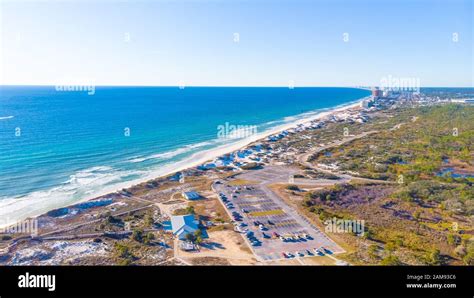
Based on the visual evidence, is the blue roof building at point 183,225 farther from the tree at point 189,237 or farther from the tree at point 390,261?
the tree at point 390,261

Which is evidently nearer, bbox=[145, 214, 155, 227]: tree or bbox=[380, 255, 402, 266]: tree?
bbox=[380, 255, 402, 266]: tree

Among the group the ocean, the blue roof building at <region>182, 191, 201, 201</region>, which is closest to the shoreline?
the ocean

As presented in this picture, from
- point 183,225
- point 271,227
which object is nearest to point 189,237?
point 183,225

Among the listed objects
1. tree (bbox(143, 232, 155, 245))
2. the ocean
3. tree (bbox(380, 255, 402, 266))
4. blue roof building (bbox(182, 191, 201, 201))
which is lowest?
tree (bbox(143, 232, 155, 245))

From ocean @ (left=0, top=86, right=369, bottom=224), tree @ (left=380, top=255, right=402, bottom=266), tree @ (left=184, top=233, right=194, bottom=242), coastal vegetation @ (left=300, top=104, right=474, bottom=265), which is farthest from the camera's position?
ocean @ (left=0, top=86, right=369, bottom=224)

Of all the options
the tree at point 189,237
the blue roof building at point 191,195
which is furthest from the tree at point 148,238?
the blue roof building at point 191,195

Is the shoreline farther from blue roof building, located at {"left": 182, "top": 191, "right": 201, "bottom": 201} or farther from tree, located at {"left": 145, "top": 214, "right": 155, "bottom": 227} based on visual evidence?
tree, located at {"left": 145, "top": 214, "right": 155, "bottom": 227}

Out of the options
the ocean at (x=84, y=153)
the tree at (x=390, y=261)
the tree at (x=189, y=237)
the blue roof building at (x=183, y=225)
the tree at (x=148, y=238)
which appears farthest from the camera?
the ocean at (x=84, y=153)
